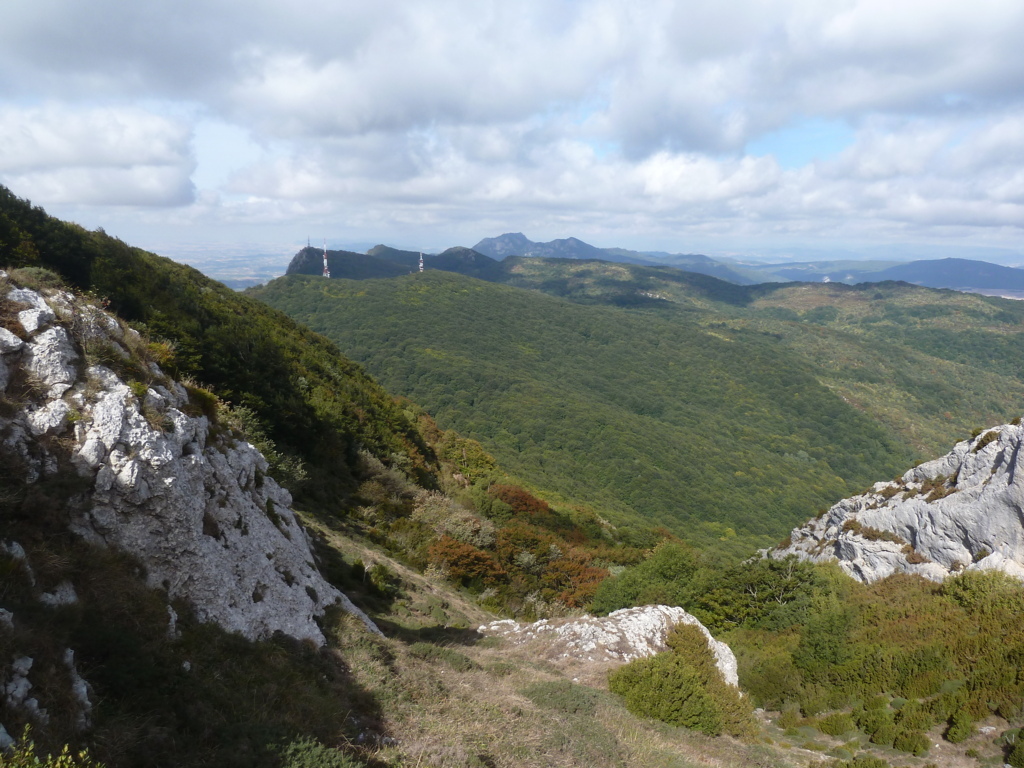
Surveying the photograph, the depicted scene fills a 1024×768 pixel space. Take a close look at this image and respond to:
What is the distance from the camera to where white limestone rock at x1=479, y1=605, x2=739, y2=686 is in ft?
48.0

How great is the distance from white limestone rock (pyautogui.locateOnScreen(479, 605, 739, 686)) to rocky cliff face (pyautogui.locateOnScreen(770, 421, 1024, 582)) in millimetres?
10769

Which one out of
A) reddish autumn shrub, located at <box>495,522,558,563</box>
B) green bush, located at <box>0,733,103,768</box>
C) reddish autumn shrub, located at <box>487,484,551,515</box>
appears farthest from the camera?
reddish autumn shrub, located at <box>487,484,551,515</box>

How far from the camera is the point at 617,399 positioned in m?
134

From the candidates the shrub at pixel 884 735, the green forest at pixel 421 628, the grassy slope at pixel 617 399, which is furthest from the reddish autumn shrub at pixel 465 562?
the grassy slope at pixel 617 399

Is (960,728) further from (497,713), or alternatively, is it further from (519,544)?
(519,544)

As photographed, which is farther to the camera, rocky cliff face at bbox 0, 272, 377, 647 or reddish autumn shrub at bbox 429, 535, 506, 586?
reddish autumn shrub at bbox 429, 535, 506, 586

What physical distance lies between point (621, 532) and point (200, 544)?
36119 mm

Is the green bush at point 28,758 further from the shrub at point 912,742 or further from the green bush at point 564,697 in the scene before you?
the shrub at point 912,742

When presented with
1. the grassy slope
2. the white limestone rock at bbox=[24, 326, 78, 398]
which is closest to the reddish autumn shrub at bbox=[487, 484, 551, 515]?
the white limestone rock at bbox=[24, 326, 78, 398]

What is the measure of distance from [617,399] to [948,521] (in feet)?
376

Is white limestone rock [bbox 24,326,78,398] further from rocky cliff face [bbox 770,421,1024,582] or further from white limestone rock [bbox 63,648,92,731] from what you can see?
rocky cliff face [bbox 770,421,1024,582]

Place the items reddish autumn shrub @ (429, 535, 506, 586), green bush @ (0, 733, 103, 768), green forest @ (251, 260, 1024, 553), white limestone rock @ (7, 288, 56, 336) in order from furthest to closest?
green forest @ (251, 260, 1024, 553)
reddish autumn shrub @ (429, 535, 506, 586)
white limestone rock @ (7, 288, 56, 336)
green bush @ (0, 733, 103, 768)

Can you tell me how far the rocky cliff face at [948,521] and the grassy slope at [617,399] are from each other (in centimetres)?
3850

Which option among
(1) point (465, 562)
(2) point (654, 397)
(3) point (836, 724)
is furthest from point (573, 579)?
(2) point (654, 397)
